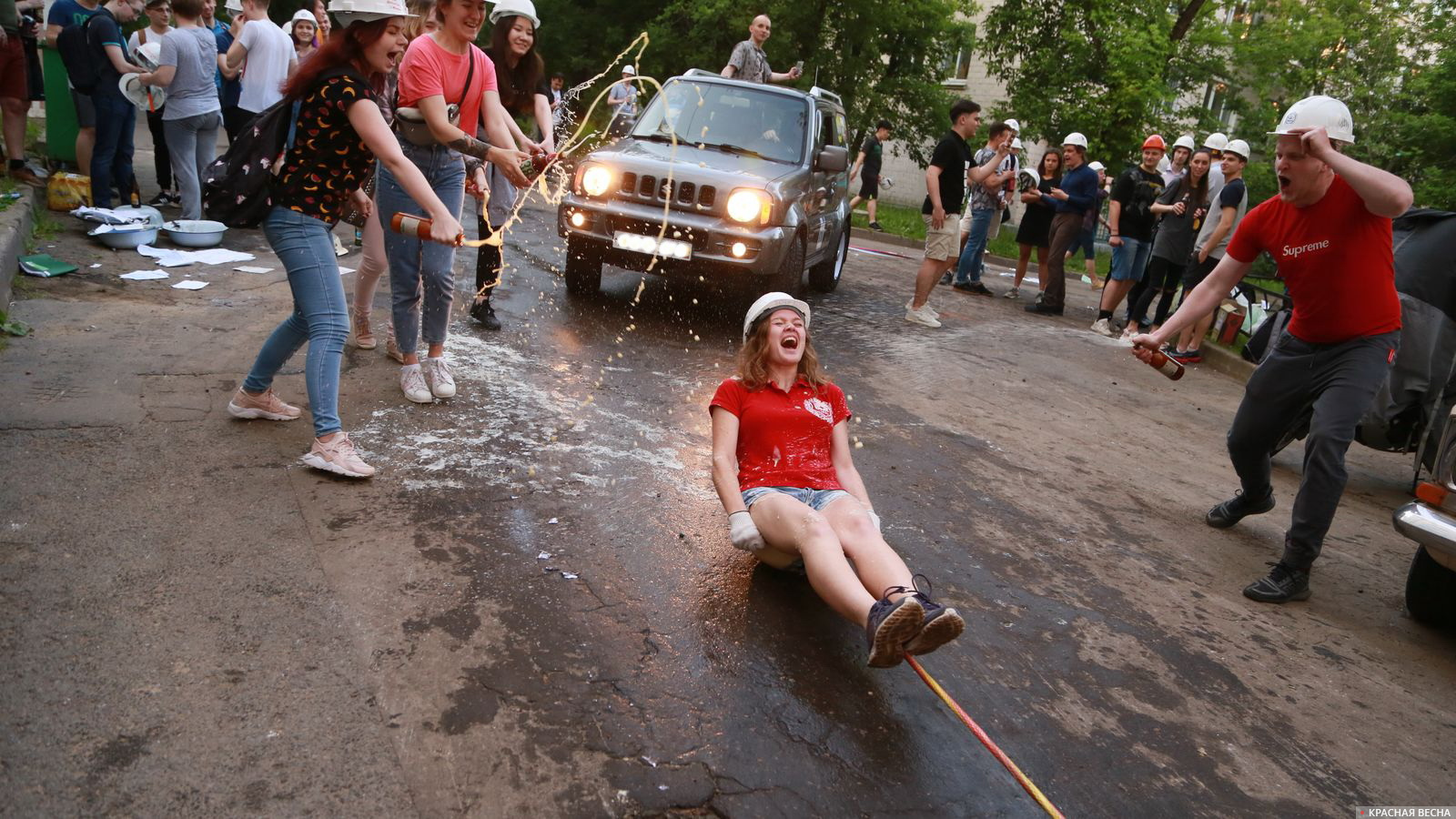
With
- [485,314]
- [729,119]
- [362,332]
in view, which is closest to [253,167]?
[362,332]

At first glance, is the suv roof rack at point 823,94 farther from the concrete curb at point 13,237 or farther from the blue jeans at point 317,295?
the concrete curb at point 13,237

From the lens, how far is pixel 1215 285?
205 inches

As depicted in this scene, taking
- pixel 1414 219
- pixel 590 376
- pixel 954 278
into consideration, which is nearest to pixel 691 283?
pixel 590 376

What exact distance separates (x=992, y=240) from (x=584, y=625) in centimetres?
1815

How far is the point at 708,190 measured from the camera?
8.14m

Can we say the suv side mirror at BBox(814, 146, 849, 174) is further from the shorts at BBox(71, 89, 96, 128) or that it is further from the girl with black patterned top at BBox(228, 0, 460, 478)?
the shorts at BBox(71, 89, 96, 128)

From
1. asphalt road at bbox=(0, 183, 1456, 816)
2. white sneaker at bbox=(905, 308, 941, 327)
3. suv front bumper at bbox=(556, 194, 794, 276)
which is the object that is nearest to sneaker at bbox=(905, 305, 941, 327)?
white sneaker at bbox=(905, 308, 941, 327)

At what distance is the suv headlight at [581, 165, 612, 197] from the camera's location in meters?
8.21

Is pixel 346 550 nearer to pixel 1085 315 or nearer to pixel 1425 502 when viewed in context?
pixel 1425 502

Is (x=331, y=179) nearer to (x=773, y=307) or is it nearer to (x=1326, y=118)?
(x=773, y=307)

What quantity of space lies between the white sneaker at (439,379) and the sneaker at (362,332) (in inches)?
36.7

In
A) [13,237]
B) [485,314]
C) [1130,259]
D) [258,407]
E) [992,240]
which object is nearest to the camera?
[258,407]

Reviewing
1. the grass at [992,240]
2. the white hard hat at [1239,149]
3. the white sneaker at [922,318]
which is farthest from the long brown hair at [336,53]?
the grass at [992,240]

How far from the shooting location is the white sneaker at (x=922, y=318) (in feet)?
34.5
